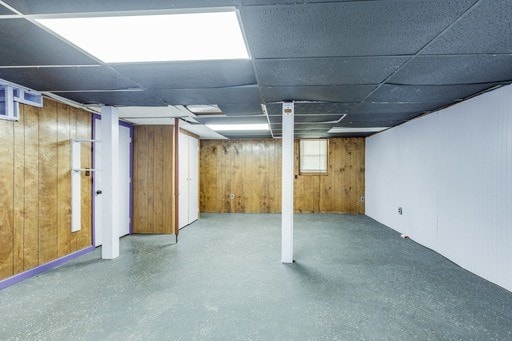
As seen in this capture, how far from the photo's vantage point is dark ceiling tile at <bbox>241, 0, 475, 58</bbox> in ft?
5.35

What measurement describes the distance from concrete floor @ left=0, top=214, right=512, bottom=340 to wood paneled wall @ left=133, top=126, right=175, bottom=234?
1.08m

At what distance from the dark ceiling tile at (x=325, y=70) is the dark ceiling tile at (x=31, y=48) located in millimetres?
1522

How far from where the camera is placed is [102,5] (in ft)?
5.30

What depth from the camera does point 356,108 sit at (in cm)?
433

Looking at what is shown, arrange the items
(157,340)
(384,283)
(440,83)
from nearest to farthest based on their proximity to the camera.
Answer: (157,340) < (440,83) < (384,283)

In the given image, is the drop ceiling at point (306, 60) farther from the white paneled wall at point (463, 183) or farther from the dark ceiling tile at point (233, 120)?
the dark ceiling tile at point (233, 120)

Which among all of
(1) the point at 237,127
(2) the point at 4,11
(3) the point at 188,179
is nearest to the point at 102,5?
(2) the point at 4,11

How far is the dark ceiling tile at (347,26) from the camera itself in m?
1.63

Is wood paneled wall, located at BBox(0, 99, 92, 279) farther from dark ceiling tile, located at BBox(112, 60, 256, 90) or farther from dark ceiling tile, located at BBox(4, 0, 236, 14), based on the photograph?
dark ceiling tile, located at BBox(4, 0, 236, 14)

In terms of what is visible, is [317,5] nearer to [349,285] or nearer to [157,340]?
[157,340]

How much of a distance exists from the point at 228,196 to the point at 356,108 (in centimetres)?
519

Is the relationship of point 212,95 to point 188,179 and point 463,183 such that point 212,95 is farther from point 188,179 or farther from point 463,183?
point 188,179

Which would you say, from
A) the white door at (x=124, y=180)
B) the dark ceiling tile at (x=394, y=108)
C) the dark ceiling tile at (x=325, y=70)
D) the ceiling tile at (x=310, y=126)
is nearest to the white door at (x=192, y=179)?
the white door at (x=124, y=180)

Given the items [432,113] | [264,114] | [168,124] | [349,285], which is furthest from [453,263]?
[168,124]
